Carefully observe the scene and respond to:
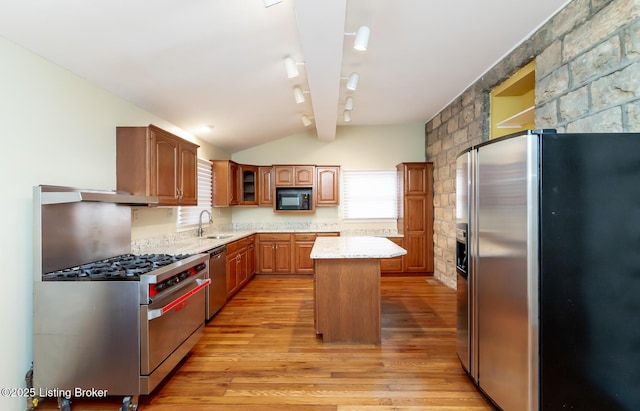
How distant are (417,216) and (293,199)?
2.32 m

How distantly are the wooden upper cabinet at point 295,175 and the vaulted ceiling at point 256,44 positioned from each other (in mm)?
1640

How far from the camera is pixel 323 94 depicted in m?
3.28

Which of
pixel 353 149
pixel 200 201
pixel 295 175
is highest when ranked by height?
pixel 353 149

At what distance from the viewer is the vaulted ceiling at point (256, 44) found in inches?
72.1

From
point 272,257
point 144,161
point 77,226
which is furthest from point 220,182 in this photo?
point 77,226

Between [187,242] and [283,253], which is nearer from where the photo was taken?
[187,242]

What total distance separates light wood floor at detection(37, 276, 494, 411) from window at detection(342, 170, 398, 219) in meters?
2.47

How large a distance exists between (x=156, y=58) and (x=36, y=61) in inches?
29.6

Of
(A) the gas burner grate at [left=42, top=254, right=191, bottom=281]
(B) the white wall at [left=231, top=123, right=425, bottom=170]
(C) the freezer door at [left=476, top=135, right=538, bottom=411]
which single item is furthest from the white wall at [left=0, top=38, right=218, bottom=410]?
(B) the white wall at [left=231, top=123, right=425, bottom=170]

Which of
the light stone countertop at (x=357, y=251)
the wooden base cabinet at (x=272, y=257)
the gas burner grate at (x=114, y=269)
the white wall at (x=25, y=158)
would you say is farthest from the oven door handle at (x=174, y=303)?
the wooden base cabinet at (x=272, y=257)

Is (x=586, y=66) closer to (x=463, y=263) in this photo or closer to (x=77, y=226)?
(x=463, y=263)

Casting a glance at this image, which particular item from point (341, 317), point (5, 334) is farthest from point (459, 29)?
point (5, 334)

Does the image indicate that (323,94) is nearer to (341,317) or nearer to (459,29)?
(459,29)

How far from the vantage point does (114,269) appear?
2.07m
